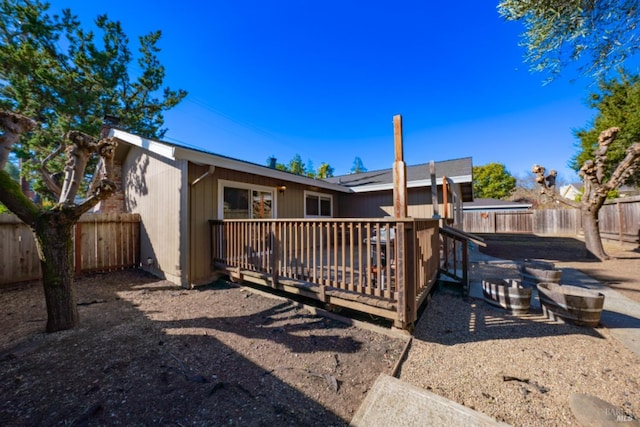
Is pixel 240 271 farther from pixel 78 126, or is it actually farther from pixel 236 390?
pixel 78 126

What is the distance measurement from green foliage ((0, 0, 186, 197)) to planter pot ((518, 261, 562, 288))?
11702 mm

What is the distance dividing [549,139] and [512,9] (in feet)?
50.4

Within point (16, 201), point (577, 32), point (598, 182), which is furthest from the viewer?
point (598, 182)

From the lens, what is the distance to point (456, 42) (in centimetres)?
812

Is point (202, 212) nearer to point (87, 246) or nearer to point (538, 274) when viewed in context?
point (87, 246)

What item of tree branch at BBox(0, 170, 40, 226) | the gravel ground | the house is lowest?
the gravel ground

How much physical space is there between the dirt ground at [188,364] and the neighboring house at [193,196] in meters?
1.41

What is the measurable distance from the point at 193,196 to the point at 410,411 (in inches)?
208

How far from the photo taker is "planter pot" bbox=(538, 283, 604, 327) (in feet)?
10.5

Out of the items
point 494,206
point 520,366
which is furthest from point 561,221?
point 520,366

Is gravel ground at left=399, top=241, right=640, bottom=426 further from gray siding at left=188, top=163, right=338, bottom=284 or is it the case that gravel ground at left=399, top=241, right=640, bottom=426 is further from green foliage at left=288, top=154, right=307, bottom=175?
green foliage at left=288, top=154, right=307, bottom=175

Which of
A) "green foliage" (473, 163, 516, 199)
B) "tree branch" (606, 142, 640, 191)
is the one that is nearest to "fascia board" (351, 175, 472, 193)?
"tree branch" (606, 142, 640, 191)

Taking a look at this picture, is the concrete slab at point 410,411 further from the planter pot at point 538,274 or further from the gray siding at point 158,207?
the gray siding at point 158,207

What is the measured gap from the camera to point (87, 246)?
6.05m
